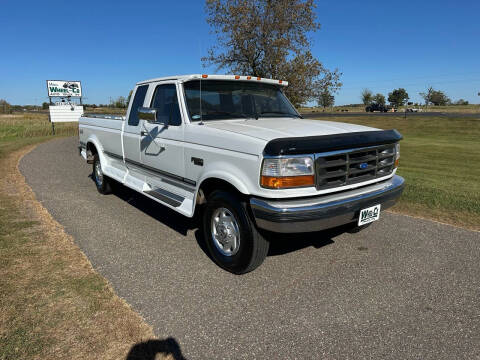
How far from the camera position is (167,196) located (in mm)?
4383

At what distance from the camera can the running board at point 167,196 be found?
13.7 ft

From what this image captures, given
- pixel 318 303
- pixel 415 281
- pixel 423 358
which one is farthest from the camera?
pixel 415 281

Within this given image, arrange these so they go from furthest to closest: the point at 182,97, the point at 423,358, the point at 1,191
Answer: the point at 1,191, the point at 182,97, the point at 423,358

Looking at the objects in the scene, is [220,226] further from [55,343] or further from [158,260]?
[55,343]

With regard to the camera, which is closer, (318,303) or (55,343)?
(55,343)

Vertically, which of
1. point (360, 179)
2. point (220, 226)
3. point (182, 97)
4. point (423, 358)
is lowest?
point (423, 358)

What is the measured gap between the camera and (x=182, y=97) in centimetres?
420

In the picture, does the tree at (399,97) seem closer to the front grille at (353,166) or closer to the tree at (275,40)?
the tree at (275,40)

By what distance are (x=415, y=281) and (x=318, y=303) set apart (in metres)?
1.17

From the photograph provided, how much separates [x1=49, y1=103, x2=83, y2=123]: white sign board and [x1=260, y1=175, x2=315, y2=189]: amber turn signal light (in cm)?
2452

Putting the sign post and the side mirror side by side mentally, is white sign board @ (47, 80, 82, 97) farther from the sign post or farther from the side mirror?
the side mirror

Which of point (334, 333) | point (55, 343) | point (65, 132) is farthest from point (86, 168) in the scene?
point (65, 132)

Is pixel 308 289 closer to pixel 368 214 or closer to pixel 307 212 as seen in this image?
pixel 307 212

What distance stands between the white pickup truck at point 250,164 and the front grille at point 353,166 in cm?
1
